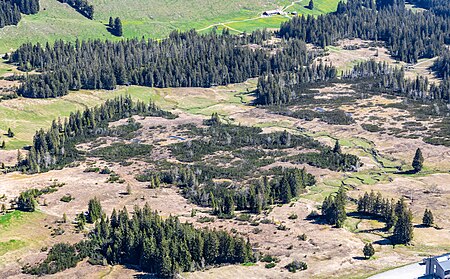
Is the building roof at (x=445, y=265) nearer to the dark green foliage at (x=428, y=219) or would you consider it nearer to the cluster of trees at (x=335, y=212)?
the dark green foliage at (x=428, y=219)

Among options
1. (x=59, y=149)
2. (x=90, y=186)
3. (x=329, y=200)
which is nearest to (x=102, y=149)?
(x=59, y=149)

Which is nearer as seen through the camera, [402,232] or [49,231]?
[402,232]

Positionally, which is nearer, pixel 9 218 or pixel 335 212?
pixel 335 212

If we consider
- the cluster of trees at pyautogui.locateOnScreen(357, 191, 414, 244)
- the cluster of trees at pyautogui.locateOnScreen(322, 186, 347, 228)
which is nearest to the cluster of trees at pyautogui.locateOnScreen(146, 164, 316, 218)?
the cluster of trees at pyautogui.locateOnScreen(322, 186, 347, 228)

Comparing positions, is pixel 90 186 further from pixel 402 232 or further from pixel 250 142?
pixel 402 232

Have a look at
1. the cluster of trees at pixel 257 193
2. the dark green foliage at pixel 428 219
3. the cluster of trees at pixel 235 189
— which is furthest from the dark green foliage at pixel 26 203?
the dark green foliage at pixel 428 219

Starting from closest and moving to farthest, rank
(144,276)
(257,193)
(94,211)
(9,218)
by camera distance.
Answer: (144,276) → (9,218) → (94,211) → (257,193)

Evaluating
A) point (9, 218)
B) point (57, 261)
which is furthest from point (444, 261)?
point (9, 218)

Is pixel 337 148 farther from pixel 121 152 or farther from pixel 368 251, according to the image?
pixel 368 251
